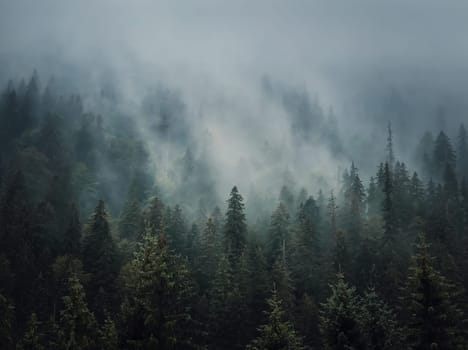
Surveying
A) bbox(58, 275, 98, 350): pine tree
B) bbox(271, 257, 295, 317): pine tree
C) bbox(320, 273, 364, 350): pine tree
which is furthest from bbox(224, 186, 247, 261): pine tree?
bbox(320, 273, 364, 350): pine tree

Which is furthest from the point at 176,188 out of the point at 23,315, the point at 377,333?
the point at 377,333

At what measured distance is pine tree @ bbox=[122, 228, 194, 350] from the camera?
24906 millimetres

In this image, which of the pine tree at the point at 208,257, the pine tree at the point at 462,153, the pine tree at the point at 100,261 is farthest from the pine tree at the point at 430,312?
the pine tree at the point at 462,153

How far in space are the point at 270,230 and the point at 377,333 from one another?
5228cm

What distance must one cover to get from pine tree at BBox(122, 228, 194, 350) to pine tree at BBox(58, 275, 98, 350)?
39.3ft

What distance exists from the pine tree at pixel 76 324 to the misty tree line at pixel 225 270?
3.5 inches

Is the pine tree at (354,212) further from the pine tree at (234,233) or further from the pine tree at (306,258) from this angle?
the pine tree at (234,233)

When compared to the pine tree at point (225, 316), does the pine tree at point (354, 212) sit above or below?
above

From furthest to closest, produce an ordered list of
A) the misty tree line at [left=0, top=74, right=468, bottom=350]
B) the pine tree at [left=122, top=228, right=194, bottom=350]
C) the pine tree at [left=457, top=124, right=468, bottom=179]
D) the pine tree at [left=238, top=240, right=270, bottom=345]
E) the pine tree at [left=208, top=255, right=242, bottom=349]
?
1. the pine tree at [left=457, top=124, right=468, bottom=179]
2. the pine tree at [left=238, top=240, right=270, bottom=345]
3. the pine tree at [left=208, top=255, right=242, bottom=349]
4. the misty tree line at [left=0, top=74, right=468, bottom=350]
5. the pine tree at [left=122, top=228, right=194, bottom=350]

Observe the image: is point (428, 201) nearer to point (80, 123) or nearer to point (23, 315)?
point (23, 315)

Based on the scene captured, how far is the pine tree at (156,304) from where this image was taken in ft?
81.7

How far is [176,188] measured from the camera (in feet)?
543

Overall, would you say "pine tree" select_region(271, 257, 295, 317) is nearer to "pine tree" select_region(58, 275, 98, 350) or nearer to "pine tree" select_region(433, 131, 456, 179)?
"pine tree" select_region(58, 275, 98, 350)

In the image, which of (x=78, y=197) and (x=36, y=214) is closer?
(x=36, y=214)
